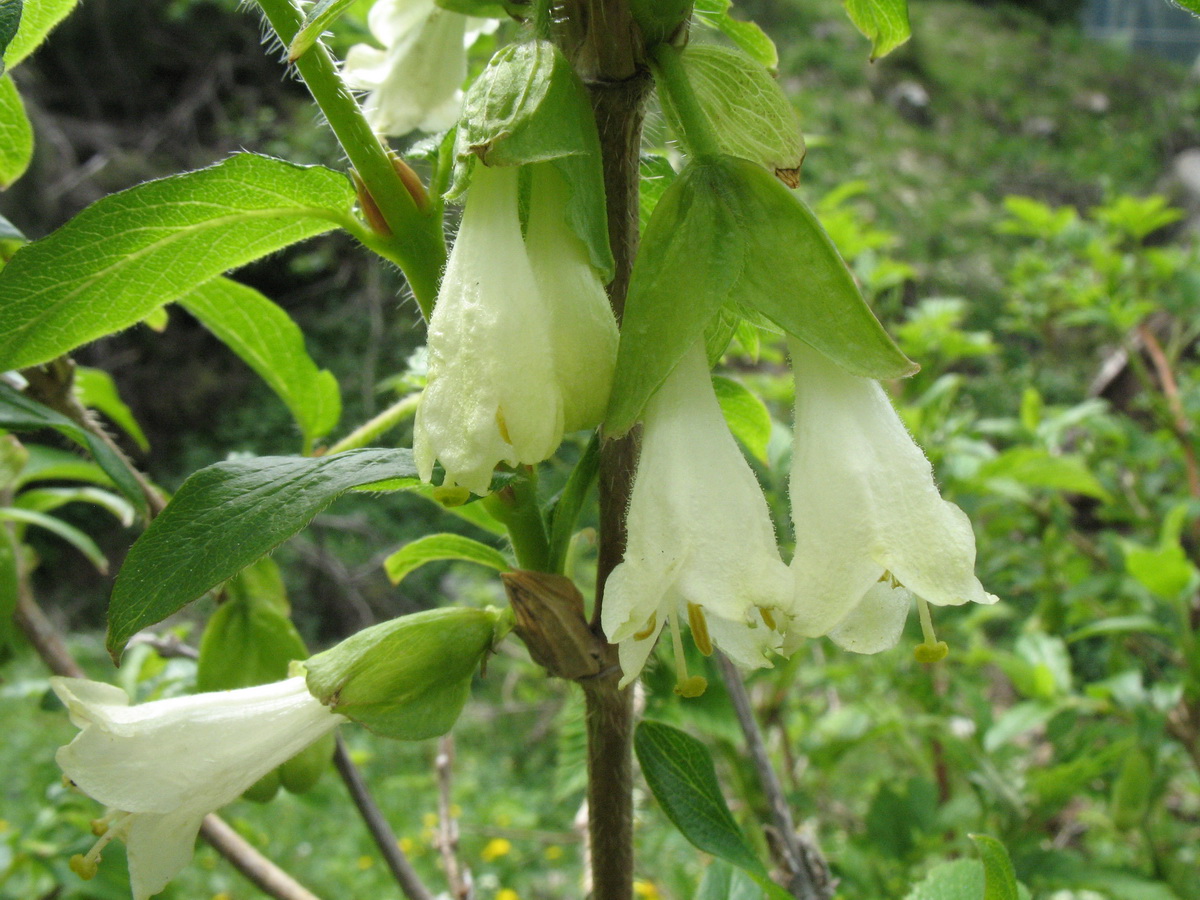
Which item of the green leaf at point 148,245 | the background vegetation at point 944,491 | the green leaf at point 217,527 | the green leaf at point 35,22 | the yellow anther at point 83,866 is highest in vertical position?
the green leaf at point 35,22

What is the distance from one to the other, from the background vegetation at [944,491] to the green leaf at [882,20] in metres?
0.21

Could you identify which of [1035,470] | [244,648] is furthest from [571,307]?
[1035,470]

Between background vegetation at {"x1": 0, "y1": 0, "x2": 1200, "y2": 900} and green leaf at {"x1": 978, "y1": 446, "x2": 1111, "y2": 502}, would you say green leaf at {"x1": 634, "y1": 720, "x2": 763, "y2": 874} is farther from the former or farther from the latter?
green leaf at {"x1": 978, "y1": 446, "x2": 1111, "y2": 502}

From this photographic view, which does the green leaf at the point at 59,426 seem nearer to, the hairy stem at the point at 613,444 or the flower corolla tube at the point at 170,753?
the flower corolla tube at the point at 170,753

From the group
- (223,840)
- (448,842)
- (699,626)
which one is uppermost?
(699,626)

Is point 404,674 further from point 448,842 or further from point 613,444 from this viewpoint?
point 448,842

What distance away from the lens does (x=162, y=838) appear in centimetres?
39

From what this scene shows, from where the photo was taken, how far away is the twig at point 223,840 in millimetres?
A: 625

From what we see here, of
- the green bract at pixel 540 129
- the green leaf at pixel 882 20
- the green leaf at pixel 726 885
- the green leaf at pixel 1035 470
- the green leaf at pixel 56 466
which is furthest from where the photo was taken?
the green leaf at pixel 1035 470

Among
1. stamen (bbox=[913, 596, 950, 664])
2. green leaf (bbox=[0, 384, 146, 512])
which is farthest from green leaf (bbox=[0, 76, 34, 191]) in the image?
stamen (bbox=[913, 596, 950, 664])

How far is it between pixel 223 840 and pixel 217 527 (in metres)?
0.37

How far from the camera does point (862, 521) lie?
33cm

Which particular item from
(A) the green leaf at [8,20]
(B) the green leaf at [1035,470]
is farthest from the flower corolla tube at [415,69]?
(B) the green leaf at [1035,470]

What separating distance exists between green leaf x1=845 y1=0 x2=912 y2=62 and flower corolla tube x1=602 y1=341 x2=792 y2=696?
0.19 metres
